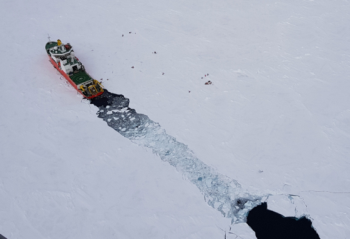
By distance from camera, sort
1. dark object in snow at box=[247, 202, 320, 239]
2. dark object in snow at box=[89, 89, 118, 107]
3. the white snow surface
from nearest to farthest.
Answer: dark object in snow at box=[247, 202, 320, 239], the white snow surface, dark object in snow at box=[89, 89, 118, 107]

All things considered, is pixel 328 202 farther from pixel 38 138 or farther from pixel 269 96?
pixel 38 138

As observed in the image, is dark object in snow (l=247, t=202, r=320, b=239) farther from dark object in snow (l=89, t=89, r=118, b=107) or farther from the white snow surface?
dark object in snow (l=89, t=89, r=118, b=107)

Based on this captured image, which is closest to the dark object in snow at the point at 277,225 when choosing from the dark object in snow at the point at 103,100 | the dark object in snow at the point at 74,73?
the dark object in snow at the point at 103,100

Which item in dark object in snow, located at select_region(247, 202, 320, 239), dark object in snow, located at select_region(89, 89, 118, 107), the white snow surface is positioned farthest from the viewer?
dark object in snow, located at select_region(89, 89, 118, 107)

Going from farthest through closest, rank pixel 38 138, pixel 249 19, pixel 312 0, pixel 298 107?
pixel 312 0, pixel 249 19, pixel 298 107, pixel 38 138

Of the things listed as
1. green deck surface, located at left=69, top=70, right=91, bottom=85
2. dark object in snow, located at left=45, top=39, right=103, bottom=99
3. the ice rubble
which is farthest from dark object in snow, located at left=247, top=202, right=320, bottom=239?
green deck surface, located at left=69, top=70, right=91, bottom=85

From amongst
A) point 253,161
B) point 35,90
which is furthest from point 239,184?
point 35,90

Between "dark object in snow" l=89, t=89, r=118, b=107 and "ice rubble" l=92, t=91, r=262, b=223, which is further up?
"dark object in snow" l=89, t=89, r=118, b=107
